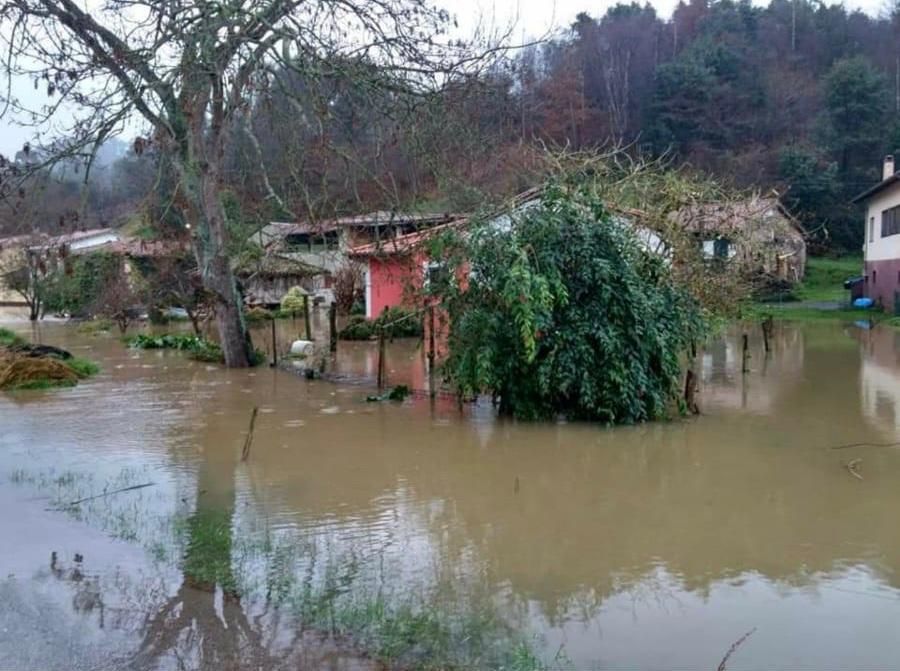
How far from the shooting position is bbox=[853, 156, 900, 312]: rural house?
3206 cm

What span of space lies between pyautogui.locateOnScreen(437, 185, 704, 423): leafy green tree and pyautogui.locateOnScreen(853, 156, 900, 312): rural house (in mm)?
22289

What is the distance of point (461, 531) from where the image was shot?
7719 millimetres

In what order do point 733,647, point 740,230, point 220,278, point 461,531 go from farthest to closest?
point 220,278 < point 740,230 < point 461,531 < point 733,647

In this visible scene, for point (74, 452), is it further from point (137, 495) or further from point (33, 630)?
point (33, 630)

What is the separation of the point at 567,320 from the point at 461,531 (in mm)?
4674

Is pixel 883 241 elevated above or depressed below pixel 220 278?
above

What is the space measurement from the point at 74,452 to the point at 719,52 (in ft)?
172

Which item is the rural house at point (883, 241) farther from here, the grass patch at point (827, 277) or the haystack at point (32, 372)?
the haystack at point (32, 372)

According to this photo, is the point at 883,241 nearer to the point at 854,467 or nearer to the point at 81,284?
the point at 854,467

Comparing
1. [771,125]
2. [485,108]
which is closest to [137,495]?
[485,108]

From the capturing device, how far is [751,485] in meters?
→ 9.09

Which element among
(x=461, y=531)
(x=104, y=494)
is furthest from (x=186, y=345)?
(x=461, y=531)

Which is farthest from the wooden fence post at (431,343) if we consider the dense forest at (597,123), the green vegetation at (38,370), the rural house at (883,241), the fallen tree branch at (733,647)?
the rural house at (883,241)

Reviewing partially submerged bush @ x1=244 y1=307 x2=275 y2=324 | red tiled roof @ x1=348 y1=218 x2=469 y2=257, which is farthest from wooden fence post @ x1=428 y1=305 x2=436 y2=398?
partially submerged bush @ x1=244 y1=307 x2=275 y2=324
